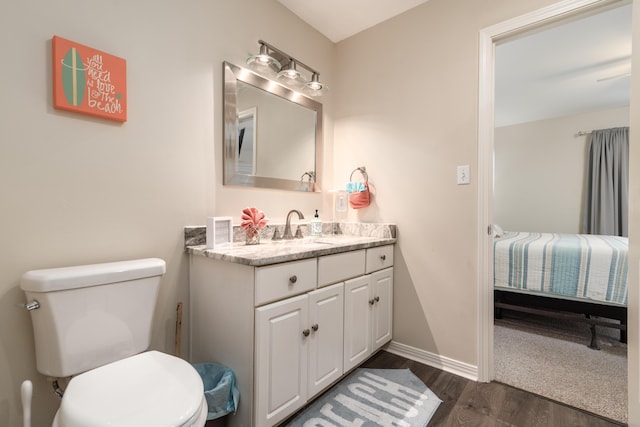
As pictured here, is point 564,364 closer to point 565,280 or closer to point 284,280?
point 565,280

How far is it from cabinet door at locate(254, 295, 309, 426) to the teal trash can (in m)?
0.11

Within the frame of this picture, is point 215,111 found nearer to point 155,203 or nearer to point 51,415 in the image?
point 155,203

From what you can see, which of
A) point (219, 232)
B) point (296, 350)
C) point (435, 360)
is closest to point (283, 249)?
point (219, 232)

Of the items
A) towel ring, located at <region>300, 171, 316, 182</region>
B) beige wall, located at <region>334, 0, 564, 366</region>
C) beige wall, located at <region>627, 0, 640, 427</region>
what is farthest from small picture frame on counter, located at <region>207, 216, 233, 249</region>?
beige wall, located at <region>627, 0, 640, 427</region>

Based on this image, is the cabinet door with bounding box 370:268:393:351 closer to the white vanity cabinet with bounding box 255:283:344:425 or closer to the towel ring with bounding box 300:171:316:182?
the white vanity cabinet with bounding box 255:283:344:425

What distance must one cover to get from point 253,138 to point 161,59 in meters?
0.62

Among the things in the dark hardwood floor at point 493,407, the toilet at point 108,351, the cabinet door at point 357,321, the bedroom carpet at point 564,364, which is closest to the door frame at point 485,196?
the dark hardwood floor at point 493,407

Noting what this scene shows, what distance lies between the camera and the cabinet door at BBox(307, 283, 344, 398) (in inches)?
57.2

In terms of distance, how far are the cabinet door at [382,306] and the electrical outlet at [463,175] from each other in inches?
30.4

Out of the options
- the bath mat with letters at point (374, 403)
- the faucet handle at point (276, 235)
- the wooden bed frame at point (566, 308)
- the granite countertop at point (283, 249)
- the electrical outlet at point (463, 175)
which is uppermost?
the electrical outlet at point (463, 175)

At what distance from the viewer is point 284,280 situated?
131 cm

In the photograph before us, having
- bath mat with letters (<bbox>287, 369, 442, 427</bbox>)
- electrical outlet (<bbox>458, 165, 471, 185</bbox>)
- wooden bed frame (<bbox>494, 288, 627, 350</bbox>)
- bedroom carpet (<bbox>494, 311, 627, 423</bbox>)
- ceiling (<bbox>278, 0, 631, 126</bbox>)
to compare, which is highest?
ceiling (<bbox>278, 0, 631, 126</bbox>)

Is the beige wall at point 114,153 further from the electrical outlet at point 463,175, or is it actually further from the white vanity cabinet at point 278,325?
the electrical outlet at point 463,175

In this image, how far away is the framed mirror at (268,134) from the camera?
1746mm
